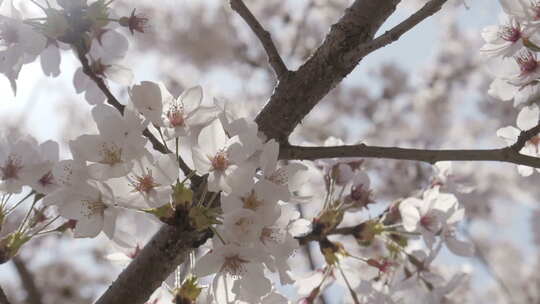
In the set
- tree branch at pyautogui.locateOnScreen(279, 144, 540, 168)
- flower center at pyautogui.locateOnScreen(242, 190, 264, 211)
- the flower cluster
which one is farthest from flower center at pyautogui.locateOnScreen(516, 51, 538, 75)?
flower center at pyautogui.locateOnScreen(242, 190, 264, 211)

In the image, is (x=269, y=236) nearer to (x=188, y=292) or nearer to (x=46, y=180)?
(x=188, y=292)

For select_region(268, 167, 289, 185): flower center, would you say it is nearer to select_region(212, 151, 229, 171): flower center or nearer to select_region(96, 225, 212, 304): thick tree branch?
select_region(212, 151, 229, 171): flower center

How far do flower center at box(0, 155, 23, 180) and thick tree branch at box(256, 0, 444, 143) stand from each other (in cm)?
68

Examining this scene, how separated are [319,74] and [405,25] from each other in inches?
10.0

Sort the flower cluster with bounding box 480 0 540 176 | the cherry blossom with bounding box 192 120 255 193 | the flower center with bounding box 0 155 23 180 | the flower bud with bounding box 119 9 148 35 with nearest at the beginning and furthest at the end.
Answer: the cherry blossom with bounding box 192 120 255 193, the flower cluster with bounding box 480 0 540 176, the flower center with bounding box 0 155 23 180, the flower bud with bounding box 119 9 148 35

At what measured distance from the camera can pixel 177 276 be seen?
1644 mm

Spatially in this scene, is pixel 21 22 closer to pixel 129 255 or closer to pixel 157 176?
pixel 157 176

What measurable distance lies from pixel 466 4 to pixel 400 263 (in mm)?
931

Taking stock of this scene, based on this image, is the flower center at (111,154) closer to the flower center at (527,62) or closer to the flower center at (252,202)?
the flower center at (252,202)

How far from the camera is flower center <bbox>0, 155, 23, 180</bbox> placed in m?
1.63

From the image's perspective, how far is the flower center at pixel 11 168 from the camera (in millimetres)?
1627

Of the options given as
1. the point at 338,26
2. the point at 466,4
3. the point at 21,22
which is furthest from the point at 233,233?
the point at 466,4

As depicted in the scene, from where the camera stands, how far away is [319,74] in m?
1.59

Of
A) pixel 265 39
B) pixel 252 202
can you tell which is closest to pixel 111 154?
pixel 252 202
